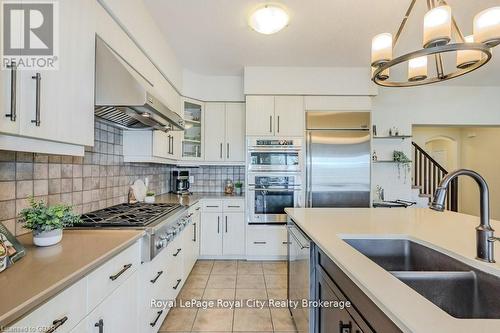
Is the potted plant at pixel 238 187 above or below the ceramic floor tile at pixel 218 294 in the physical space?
above

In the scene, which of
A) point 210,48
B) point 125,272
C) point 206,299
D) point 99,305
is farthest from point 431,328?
point 210,48

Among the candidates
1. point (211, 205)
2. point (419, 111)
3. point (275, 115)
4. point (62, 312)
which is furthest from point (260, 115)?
point (62, 312)

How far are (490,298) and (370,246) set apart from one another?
0.57 metres

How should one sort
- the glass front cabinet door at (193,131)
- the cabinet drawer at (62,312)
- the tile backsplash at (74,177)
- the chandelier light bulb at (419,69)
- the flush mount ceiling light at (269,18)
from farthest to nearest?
the glass front cabinet door at (193,131), the flush mount ceiling light at (269,18), the chandelier light bulb at (419,69), the tile backsplash at (74,177), the cabinet drawer at (62,312)

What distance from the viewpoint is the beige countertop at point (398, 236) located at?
69cm

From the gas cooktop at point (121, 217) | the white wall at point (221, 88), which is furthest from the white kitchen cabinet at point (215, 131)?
the gas cooktop at point (121, 217)

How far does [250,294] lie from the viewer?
278 cm

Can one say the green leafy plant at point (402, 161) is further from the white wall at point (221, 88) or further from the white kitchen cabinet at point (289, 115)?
the white wall at point (221, 88)

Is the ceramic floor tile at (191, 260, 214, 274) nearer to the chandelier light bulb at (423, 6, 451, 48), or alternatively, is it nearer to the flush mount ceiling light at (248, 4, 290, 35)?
the flush mount ceiling light at (248, 4, 290, 35)

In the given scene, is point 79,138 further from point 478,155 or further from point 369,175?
point 478,155

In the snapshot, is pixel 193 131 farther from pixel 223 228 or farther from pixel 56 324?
pixel 56 324

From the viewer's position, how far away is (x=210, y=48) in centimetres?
323

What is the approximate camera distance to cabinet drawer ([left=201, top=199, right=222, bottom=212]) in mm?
3809

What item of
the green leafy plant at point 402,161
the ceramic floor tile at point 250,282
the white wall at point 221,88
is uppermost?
the white wall at point 221,88
